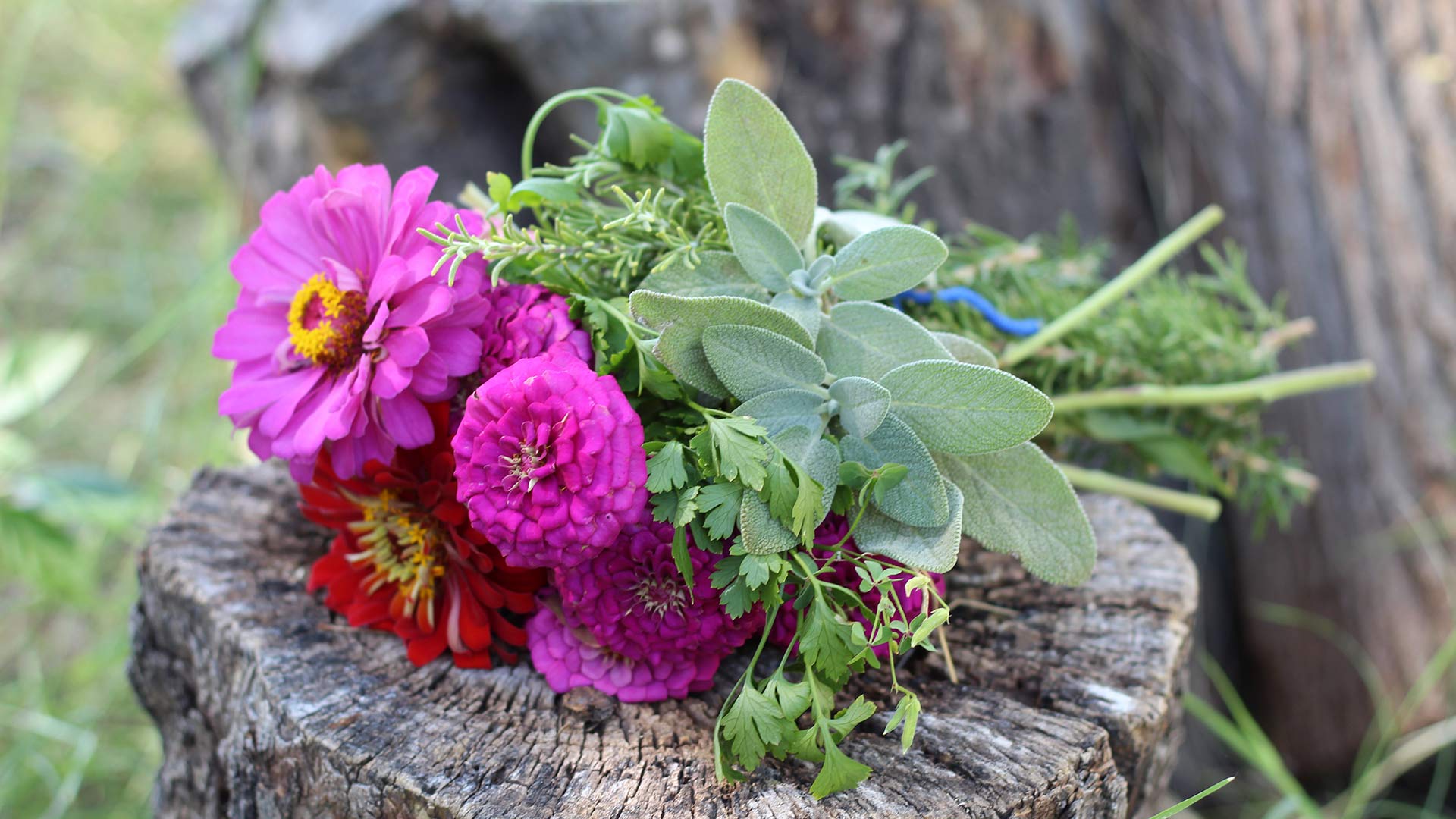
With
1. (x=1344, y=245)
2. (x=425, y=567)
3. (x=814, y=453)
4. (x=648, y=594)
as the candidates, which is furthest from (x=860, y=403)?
(x=1344, y=245)

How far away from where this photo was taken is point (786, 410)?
0.60 m

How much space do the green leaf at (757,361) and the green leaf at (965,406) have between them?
47 mm

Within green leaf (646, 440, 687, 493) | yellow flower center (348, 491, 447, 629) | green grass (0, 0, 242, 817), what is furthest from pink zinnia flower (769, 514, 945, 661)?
green grass (0, 0, 242, 817)

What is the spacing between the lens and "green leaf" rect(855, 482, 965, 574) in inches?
22.0

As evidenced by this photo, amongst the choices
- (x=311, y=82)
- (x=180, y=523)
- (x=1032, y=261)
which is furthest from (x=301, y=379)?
(x=311, y=82)

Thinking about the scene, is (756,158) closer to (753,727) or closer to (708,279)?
(708,279)

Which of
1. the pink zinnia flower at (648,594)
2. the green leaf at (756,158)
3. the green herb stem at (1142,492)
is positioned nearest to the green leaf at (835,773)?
the pink zinnia flower at (648,594)

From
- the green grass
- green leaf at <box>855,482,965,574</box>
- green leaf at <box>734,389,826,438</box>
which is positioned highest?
green leaf at <box>734,389,826,438</box>

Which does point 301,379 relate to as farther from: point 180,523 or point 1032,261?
point 1032,261

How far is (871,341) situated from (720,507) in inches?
6.2

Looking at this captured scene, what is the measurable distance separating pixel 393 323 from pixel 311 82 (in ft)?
3.12

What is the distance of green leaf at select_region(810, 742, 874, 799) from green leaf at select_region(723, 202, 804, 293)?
283 mm

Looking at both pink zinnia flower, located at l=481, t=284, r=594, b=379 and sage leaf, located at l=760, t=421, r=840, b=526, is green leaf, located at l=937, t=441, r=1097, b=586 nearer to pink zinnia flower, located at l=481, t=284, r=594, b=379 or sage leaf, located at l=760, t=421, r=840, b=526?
sage leaf, located at l=760, t=421, r=840, b=526

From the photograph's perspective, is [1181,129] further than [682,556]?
Yes
